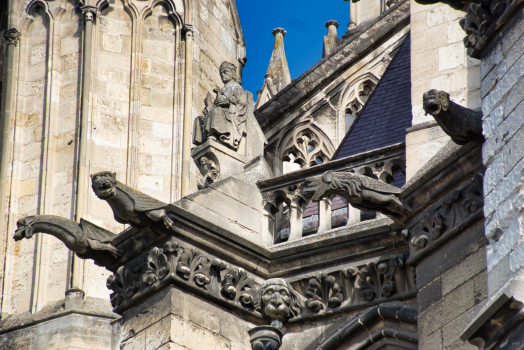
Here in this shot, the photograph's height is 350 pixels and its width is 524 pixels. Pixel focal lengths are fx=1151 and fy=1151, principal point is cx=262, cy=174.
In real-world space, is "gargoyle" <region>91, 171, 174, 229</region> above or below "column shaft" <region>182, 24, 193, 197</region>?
below

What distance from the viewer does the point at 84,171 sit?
10719mm

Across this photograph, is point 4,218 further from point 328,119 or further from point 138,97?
point 328,119

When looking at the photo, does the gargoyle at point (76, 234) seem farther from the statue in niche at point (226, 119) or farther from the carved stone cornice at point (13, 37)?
the carved stone cornice at point (13, 37)

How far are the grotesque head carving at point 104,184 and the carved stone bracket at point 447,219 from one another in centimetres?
222

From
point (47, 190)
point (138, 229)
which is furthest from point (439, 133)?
point (47, 190)

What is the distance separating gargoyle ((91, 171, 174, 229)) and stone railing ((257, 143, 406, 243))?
1.08m

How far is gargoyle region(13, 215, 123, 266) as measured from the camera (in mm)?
8828

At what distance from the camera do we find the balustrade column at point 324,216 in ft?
29.5

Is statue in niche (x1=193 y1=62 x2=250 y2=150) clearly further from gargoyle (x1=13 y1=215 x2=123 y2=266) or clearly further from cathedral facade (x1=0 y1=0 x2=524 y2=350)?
gargoyle (x1=13 y1=215 x2=123 y2=266)

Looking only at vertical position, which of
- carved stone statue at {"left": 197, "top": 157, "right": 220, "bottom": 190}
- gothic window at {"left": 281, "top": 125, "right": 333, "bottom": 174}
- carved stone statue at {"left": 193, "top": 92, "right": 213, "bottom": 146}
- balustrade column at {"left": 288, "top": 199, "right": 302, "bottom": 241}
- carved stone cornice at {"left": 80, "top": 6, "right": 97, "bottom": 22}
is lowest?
balustrade column at {"left": 288, "top": 199, "right": 302, "bottom": 241}

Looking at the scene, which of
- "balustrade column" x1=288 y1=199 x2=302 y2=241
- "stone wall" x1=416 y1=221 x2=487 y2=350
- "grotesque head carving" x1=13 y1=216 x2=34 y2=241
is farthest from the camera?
"balustrade column" x1=288 y1=199 x2=302 y2=241

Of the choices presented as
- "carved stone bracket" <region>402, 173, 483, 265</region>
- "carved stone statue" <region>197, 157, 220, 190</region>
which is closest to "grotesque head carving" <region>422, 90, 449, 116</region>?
"carved stone bracket" <region>402, 173, 483, 265</region>

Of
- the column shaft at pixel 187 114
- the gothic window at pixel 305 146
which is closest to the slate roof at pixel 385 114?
the gothic window at pixel 305 146

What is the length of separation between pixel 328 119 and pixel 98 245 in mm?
4060
